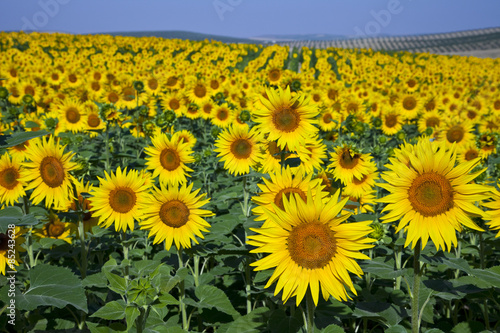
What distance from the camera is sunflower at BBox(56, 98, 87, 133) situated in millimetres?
7492

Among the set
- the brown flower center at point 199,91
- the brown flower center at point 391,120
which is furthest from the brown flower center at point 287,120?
the brown flower center at point 391,120

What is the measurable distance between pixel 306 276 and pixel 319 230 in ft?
0.85

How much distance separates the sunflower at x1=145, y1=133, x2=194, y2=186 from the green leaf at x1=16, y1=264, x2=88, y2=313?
2157 mm

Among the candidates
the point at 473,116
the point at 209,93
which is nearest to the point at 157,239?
the point at 209,93

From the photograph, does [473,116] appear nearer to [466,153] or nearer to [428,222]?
[466,153]

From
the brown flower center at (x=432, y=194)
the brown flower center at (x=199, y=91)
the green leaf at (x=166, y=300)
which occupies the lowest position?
the green leaf at (x=166, y=300)

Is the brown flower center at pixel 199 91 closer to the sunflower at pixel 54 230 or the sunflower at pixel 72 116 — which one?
the sunflower at pixel 72 116

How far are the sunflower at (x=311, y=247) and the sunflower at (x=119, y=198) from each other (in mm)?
1905

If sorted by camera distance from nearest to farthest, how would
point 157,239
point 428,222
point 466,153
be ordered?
point 428,222, point 157,239, point 466,153

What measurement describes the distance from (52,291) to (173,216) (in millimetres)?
1268

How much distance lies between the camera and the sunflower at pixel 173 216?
3.24 m

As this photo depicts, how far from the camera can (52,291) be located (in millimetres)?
2098

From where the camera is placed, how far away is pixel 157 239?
3240 mm

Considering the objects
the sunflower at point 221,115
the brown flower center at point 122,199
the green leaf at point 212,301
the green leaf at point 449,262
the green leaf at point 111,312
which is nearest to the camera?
the green leaf at point 111,312
